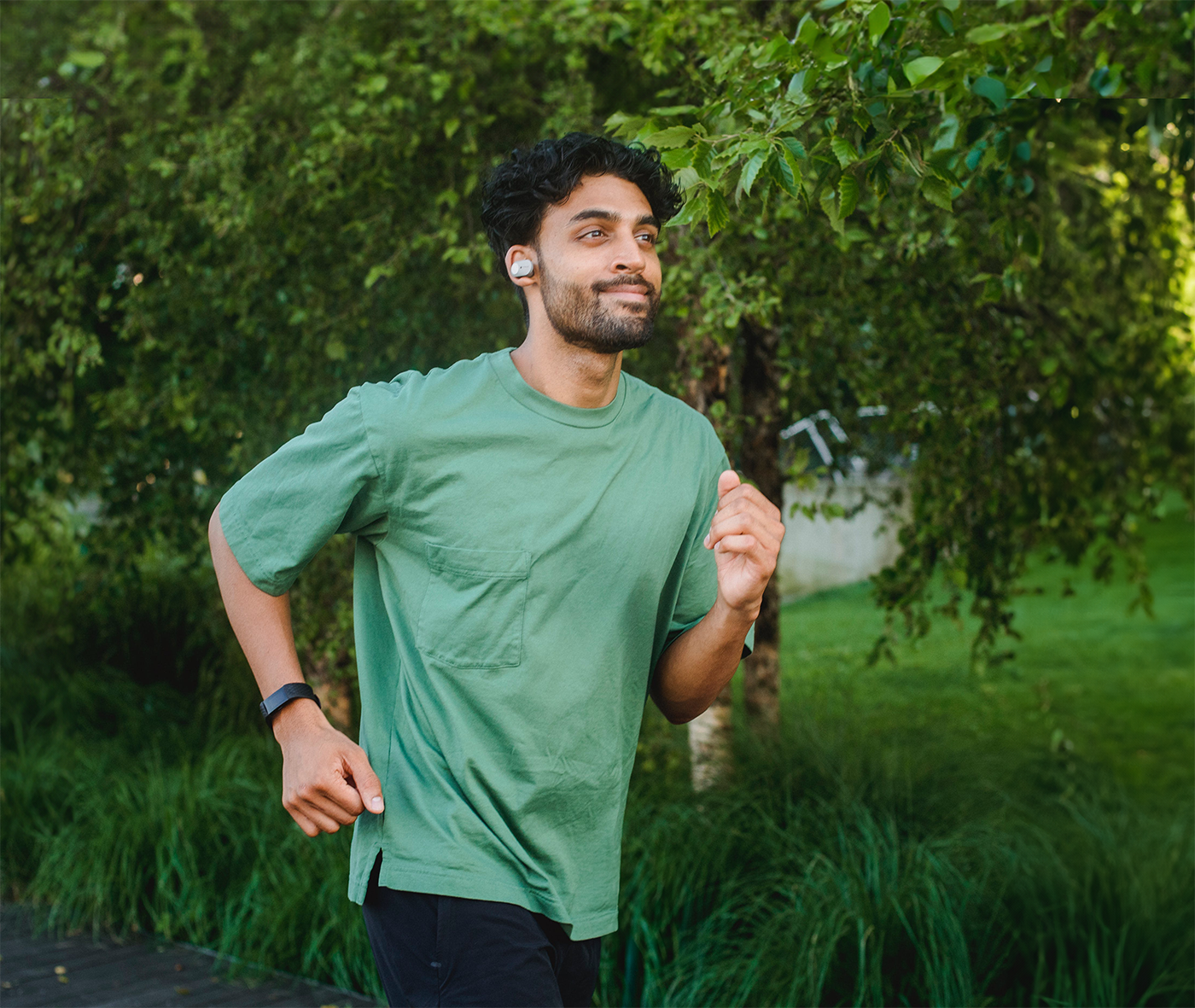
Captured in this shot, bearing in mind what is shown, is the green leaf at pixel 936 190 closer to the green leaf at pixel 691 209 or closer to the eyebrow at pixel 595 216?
the green leaf at pixel 691 209

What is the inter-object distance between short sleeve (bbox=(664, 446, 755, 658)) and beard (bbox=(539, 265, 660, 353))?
35 cm

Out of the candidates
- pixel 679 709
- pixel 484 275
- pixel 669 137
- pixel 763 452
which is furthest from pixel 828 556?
pixel 669 137

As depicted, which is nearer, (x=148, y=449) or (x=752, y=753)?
(x=752, y=753)

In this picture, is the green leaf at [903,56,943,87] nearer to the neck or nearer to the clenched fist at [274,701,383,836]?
the neck

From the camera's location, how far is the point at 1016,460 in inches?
209

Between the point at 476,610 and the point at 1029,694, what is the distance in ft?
33.0

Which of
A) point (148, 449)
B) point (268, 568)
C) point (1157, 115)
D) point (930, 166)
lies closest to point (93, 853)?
point (148, 449)

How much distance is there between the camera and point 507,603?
2125 mm

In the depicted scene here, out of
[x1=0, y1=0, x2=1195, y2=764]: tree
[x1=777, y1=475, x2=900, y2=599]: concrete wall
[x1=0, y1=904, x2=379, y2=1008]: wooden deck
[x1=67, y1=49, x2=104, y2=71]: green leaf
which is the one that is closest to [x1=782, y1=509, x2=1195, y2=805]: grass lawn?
[x1=777, y1=475, x2=900, y2=599]: concrete wall

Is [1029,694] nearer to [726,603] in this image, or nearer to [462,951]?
[726,603]

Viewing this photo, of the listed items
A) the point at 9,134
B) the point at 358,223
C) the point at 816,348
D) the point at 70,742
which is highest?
the point at 9,134

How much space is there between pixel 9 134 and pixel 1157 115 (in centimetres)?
474

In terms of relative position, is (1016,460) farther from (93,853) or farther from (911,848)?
(93,853)

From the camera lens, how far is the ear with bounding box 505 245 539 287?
7.60 feet
